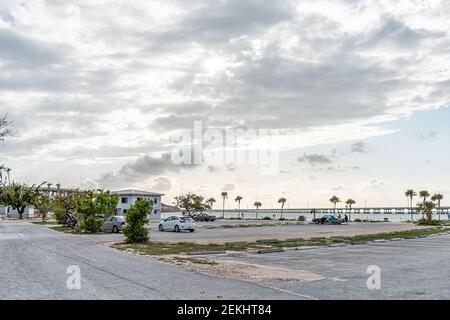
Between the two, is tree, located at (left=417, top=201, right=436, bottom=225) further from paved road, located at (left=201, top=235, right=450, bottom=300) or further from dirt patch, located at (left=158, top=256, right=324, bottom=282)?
dirt patch, located at (left=158, top=256, right=324, bottom=282)

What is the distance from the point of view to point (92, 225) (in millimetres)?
42625

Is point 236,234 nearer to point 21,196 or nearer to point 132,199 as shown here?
point 132,199

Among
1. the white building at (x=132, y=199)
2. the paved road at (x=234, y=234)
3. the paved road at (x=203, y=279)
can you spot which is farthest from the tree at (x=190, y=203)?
the paved road at (x=203, y=279)

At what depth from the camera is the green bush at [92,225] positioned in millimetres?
42594

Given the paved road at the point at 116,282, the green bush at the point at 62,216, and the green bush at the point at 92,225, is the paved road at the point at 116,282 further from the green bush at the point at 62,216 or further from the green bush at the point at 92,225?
the green bush at the point at 62,216

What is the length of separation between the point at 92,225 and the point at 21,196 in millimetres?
80936

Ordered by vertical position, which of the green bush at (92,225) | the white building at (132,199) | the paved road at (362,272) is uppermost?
the white building at (132,199)

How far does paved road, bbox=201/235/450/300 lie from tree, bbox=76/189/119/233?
2397cm

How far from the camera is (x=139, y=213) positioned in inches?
1160

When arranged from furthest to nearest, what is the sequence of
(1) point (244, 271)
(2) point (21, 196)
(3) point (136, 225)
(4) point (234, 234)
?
1. (2) point (21, 196)
2. (4) point (234, 234)
3. (3) point (136, 225)
4. (1) point (244, 271)

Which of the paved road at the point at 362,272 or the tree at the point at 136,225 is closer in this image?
the paved road at the point at 362,272

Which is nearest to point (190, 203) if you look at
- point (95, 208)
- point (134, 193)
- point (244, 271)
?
point (134, 193)

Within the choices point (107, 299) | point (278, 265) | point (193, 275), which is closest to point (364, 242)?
point (278, 265)
